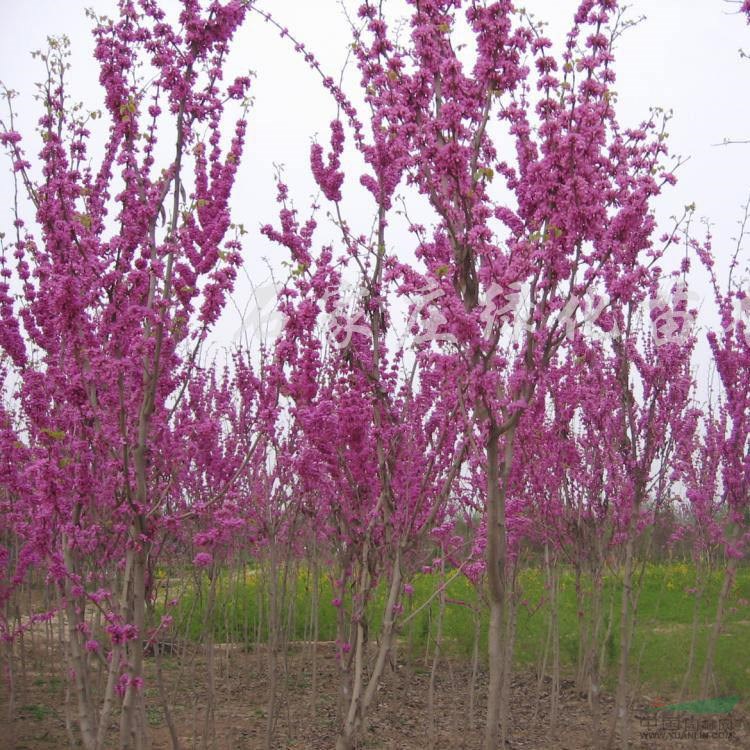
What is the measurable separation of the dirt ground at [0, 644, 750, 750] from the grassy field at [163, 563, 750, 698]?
0.54m

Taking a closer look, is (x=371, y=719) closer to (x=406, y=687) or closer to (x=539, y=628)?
(x=406, y=687)

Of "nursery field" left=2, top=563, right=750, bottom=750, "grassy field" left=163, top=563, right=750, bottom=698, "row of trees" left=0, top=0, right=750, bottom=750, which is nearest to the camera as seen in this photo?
"row of trees" left=0, top=0, right=750, bottom=750

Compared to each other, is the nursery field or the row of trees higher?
the row of trees

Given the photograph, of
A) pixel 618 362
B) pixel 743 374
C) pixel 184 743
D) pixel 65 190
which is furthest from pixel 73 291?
pixel 743 374

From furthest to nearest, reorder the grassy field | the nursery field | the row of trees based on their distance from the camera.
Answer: the grassy field → the nursery field → the row of trees

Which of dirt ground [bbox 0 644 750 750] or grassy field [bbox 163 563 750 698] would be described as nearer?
dirt ground [bbox 0 644 750 750]

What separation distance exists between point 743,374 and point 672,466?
1273mm

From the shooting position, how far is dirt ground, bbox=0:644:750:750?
648 centimetres

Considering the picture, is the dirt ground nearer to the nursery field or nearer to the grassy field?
the nursery field

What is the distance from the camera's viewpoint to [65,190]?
140 inches

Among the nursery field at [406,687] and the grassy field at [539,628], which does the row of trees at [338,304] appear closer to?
the nursery field at [406,687]

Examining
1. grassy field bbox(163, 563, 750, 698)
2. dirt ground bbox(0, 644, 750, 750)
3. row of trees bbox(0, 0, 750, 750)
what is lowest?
dirt ground bbox(0, 644, 750, 750)

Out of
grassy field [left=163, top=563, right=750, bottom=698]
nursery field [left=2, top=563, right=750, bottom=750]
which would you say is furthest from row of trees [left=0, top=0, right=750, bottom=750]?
grassy field [left=163, top=563, right=750, bottom=698]

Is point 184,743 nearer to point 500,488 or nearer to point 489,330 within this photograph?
point 500,488
